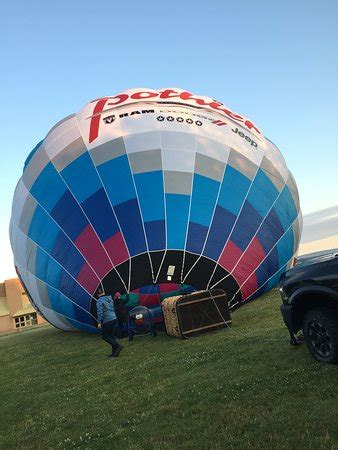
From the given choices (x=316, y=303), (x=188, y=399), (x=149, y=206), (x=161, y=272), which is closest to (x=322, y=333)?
(x=316, y=303)

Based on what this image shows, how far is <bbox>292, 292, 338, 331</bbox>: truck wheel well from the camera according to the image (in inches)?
213

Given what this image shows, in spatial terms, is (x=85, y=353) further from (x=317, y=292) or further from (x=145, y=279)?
(x=317, y=292)

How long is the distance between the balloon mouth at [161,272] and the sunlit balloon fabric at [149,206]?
0.08 ft

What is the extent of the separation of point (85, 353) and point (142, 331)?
1514mm

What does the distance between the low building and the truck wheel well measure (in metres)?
42.4

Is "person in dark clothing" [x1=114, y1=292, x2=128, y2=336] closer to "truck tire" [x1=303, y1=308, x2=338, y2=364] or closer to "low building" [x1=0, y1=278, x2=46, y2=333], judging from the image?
"truck tire" [x1=303, y1=308, x2=338, y2=364]

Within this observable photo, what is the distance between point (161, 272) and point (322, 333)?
520cm

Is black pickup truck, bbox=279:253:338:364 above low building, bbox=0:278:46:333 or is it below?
below

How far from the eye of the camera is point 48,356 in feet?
39.1

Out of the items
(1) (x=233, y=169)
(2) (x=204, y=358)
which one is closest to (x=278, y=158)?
(1) (x=233, y=169)

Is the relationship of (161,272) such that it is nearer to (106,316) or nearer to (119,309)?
(119,309)

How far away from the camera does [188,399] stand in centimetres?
520

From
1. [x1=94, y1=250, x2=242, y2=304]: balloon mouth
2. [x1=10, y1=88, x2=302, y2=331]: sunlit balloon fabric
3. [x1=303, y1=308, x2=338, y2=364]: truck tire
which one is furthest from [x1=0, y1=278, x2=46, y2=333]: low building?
[x1=303, y1=308, x2=338, y2=364]: truck tire

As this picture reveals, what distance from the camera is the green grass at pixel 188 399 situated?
3982mm
